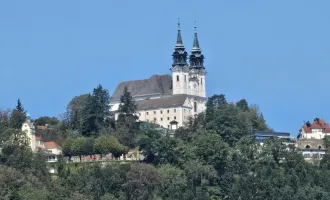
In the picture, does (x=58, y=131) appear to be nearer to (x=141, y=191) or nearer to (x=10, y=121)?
(x=10, y=121)

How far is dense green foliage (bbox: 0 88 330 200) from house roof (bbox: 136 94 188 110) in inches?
152

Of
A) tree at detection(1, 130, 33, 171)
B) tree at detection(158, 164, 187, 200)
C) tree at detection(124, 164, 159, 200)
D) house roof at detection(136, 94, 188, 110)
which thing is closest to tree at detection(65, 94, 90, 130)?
house roof at detection(136, 94, 188, 110)

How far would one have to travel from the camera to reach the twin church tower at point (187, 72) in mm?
118125

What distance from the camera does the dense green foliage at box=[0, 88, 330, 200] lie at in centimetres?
8406

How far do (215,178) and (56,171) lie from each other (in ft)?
39.8

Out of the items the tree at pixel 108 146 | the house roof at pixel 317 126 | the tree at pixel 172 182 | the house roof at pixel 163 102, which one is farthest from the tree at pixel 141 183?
the house roof at pixel 317 126

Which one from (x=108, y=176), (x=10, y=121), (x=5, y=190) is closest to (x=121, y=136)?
(x=10, y=121)

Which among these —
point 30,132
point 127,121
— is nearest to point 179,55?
point 127,121

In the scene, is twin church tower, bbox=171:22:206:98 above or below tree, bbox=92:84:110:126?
above

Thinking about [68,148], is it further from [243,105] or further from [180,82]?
[243,105]

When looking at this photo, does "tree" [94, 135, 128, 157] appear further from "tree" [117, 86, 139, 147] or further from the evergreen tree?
the evergreen tree

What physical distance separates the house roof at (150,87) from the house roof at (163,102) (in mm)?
1432

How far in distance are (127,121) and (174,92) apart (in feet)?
43.6

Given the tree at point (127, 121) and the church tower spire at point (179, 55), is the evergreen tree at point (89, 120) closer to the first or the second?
the tree at point (127, 121)
